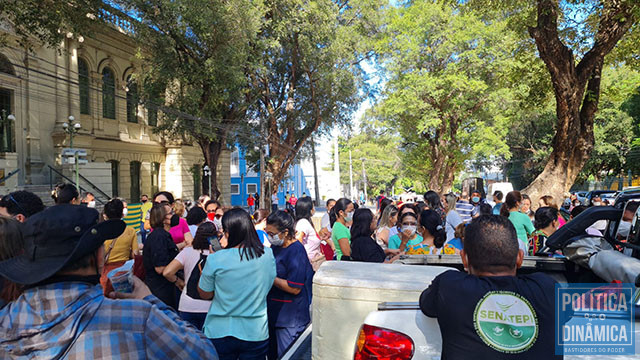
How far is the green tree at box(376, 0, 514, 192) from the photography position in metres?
24.1

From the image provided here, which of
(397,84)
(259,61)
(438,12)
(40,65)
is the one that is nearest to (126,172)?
(40,65)

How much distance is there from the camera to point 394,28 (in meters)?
26.0

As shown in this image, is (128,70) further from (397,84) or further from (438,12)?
(438,12)

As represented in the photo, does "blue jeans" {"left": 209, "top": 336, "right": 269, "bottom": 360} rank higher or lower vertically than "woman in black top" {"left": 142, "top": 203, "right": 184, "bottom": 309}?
lower

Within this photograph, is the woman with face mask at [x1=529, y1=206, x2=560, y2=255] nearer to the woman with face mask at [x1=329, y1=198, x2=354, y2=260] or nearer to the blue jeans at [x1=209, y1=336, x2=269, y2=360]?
the woman with face mask at [x1=329, y1=198, x2=354, y2=260]

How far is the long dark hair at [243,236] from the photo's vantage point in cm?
333

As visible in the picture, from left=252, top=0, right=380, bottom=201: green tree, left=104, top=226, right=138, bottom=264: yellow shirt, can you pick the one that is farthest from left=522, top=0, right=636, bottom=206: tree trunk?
left=252, top=0, right=380, bottom=201: green tree

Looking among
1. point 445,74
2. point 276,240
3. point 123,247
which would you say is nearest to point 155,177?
point 445,74

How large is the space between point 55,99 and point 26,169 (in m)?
4.02

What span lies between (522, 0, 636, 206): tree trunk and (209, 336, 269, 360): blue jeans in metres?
8.30

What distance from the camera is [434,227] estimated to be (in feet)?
16.5

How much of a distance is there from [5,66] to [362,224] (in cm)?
2220

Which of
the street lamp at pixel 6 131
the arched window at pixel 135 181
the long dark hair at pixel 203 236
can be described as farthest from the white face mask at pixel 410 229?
the arched window at pixel 135 181

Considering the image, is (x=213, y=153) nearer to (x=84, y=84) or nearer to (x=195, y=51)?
(x=195, y=51)
